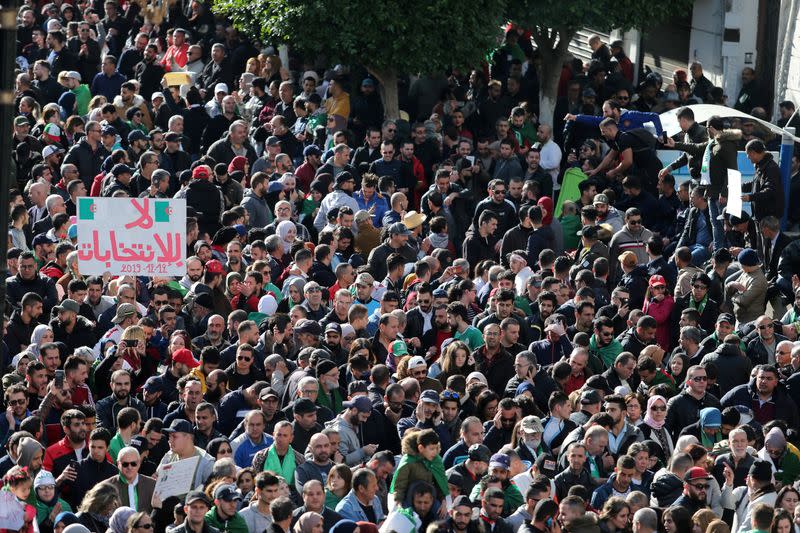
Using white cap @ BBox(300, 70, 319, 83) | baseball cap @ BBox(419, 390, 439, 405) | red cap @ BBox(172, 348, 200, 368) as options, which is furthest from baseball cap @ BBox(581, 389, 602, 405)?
white cap @ BBox(300, 70, 319, 83)

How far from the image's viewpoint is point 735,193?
1773cm

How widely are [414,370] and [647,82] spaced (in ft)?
34.7

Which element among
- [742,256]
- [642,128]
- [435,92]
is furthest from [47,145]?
[742,256]

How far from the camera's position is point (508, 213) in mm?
19406

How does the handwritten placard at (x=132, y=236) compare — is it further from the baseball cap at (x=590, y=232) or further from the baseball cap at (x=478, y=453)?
the baseball cap at (x=590, y=232)

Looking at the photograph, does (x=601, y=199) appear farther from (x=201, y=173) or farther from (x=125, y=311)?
(x=125, y=311)

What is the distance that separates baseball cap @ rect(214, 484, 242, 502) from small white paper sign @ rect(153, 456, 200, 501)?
30.1 inches

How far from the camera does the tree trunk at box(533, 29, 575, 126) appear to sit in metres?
23.4

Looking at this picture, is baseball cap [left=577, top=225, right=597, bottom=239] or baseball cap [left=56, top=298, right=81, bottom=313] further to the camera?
baseball cap [left=577, top=225, right=597, bottom=239]

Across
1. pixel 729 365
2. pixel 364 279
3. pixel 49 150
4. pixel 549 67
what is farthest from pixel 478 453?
pixel 549 67

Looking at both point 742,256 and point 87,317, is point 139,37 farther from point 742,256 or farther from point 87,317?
point 742,256

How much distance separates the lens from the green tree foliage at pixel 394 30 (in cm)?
2183

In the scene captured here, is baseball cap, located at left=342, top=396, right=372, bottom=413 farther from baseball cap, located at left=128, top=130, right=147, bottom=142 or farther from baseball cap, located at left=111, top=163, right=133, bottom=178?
baseball cap, located at left=128, top=130, right=147, bottom=142

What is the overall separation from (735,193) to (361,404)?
5.91 meters
